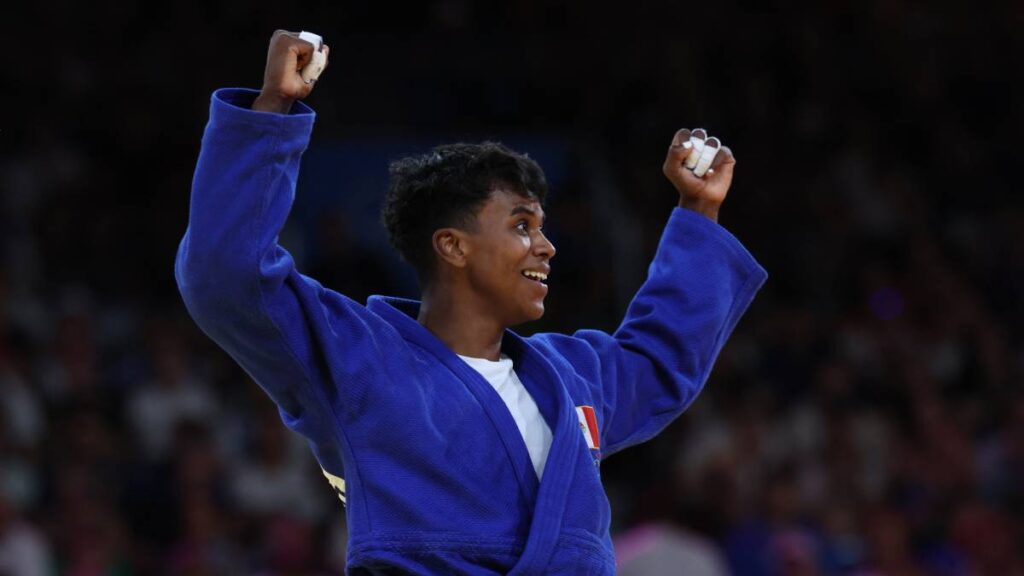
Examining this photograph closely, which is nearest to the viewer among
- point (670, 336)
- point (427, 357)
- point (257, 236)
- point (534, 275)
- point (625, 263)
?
point (257, 236)

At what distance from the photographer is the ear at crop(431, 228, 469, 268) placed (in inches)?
110

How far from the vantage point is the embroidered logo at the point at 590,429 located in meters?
2.81

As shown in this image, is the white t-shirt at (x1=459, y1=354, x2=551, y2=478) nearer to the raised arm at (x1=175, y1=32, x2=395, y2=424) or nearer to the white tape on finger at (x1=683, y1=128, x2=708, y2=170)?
the raised arm at (x1=175, y1=32, x2=395, y2=424)

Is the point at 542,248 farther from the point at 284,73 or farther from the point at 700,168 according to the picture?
the point at 284,73

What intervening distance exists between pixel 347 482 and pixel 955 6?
6.92 meters

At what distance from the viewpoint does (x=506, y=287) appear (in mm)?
2805

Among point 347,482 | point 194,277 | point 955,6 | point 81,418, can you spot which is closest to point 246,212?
point 194,277

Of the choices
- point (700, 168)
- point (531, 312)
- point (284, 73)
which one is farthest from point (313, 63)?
point (700, 168)

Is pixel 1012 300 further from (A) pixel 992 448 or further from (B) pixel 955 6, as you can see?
(B) pixel 955 6

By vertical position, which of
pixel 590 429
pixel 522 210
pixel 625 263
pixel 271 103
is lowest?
pixel 625 263

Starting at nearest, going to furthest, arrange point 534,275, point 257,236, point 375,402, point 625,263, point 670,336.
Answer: point 257,236
point 375,402
point 534,275
point 670,336
point 625,263

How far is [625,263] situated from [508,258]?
4915mm

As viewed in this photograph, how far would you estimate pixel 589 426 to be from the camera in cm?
284

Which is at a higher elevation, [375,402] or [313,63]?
[313,63]
